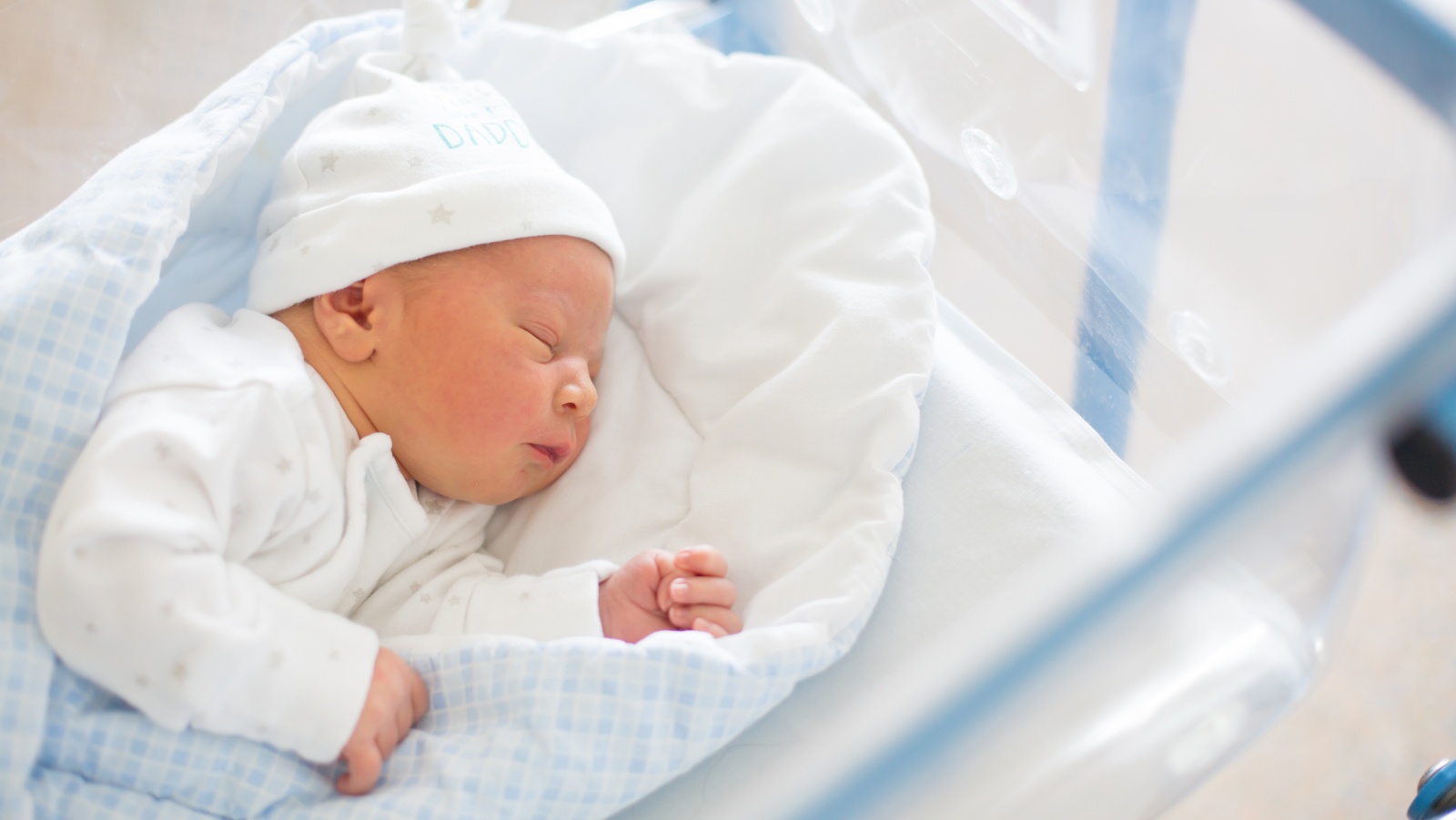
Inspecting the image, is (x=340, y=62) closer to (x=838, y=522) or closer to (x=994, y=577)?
(x=838, y=522)

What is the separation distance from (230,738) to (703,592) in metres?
0.30

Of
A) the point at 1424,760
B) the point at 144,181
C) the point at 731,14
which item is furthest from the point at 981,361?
the point at 1424,760

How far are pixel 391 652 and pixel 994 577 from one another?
1.36 feet

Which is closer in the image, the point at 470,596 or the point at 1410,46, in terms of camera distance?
the point at 1410,46

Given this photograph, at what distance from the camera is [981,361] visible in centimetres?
96

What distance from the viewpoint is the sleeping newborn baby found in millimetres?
658

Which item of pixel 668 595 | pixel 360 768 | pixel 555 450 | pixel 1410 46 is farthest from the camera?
pixel 555 450

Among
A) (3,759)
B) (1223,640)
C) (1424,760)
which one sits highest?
(1223,640)

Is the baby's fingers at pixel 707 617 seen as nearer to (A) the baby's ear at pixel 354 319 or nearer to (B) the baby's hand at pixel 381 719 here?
(B) the baby's hand at pixel 381 719

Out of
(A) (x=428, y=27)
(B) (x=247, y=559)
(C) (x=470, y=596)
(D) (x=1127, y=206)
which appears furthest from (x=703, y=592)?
(A) (x=428, y=27)

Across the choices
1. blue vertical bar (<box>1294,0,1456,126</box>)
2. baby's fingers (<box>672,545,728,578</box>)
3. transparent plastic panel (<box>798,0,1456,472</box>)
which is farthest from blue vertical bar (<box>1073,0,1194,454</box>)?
baby's fingers (<box>672,545,728,578</box>)

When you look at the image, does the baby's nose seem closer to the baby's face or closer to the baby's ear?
the baby's face

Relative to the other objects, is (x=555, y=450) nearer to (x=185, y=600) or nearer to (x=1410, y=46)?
(x=185, y=600)

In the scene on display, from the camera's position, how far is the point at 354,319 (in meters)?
0.86
